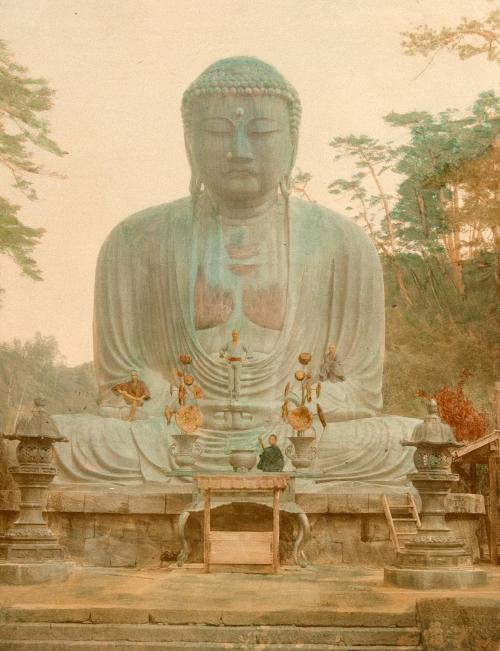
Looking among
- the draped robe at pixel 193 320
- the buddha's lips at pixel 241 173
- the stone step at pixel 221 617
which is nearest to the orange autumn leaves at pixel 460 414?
the draped robe at pixel 193 320

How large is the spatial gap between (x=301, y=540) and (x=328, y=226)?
3.77 metres

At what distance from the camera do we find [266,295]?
9781mm

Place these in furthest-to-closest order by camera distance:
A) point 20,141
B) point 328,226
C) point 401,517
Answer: point 20,141 < point 328,226 < point 401,517

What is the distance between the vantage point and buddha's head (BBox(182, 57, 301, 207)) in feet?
32.0

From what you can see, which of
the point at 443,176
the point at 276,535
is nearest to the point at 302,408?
the point at 276,535

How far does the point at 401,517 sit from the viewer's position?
773 cm

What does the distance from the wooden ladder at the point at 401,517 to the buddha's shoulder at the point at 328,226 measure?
3059mm

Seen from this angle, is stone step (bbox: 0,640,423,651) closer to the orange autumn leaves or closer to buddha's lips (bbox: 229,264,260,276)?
buddha's lips (bbox: 229,264,260,276)

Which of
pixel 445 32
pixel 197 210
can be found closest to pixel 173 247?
pixel 197 210

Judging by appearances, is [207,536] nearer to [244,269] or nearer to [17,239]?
[244,269]

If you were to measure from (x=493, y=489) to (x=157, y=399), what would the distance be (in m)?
2.84

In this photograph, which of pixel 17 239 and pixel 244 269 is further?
pixel 17 239

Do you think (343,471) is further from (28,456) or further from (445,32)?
(445,32)

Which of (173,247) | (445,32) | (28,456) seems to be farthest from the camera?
(445,32)
